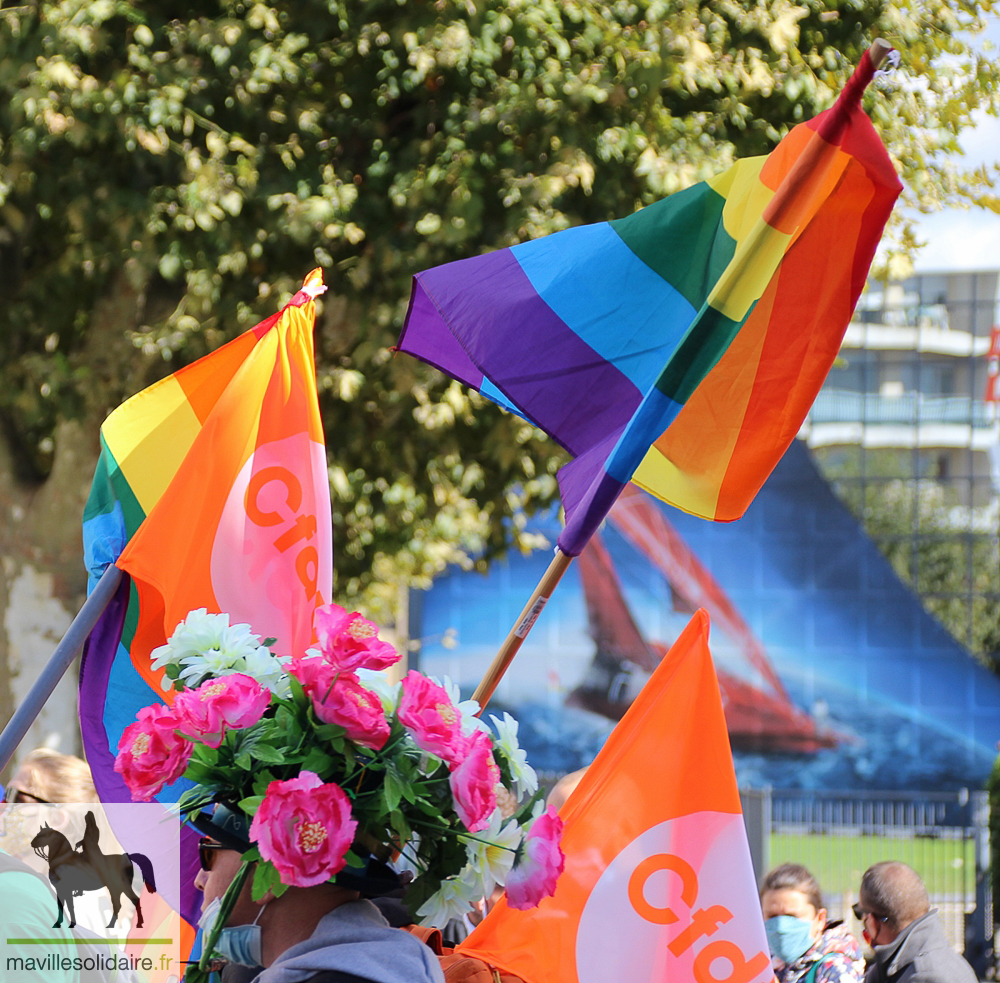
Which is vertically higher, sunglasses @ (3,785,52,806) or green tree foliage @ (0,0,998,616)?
green tree foliage @ (0,0,998,616)

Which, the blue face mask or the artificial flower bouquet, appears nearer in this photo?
the artificial flower bouquet

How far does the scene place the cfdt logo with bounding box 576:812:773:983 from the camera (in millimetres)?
2770

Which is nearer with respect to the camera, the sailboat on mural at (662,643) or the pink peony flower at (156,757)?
the pink peony flower at (156,757)

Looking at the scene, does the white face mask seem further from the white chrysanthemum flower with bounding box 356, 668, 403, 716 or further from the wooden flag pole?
the wooden flag pole

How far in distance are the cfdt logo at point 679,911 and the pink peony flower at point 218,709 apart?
1179mm

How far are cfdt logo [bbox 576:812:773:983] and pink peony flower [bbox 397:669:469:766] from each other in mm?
982

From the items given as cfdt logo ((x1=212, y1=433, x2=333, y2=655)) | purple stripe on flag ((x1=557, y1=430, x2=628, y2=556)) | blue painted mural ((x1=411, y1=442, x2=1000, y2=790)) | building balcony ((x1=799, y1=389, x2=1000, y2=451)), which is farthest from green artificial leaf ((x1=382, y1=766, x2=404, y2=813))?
building balcony ((x1=799, y1=389, x2=1000, y2=451))

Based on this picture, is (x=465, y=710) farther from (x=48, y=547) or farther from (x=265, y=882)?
(x=48, y=547)

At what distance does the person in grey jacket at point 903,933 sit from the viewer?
4.23 m

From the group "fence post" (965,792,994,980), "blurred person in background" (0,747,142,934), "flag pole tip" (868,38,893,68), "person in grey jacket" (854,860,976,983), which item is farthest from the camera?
"fence post" (965,792,994,980)

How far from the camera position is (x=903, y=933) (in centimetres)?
435

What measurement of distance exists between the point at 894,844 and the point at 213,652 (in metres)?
17.8

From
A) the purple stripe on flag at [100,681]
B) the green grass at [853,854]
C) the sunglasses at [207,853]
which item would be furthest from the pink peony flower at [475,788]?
the green grass at [853,854]

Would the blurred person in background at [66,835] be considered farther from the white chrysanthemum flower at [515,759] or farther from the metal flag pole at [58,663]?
the metal flag pole at [58,663]
